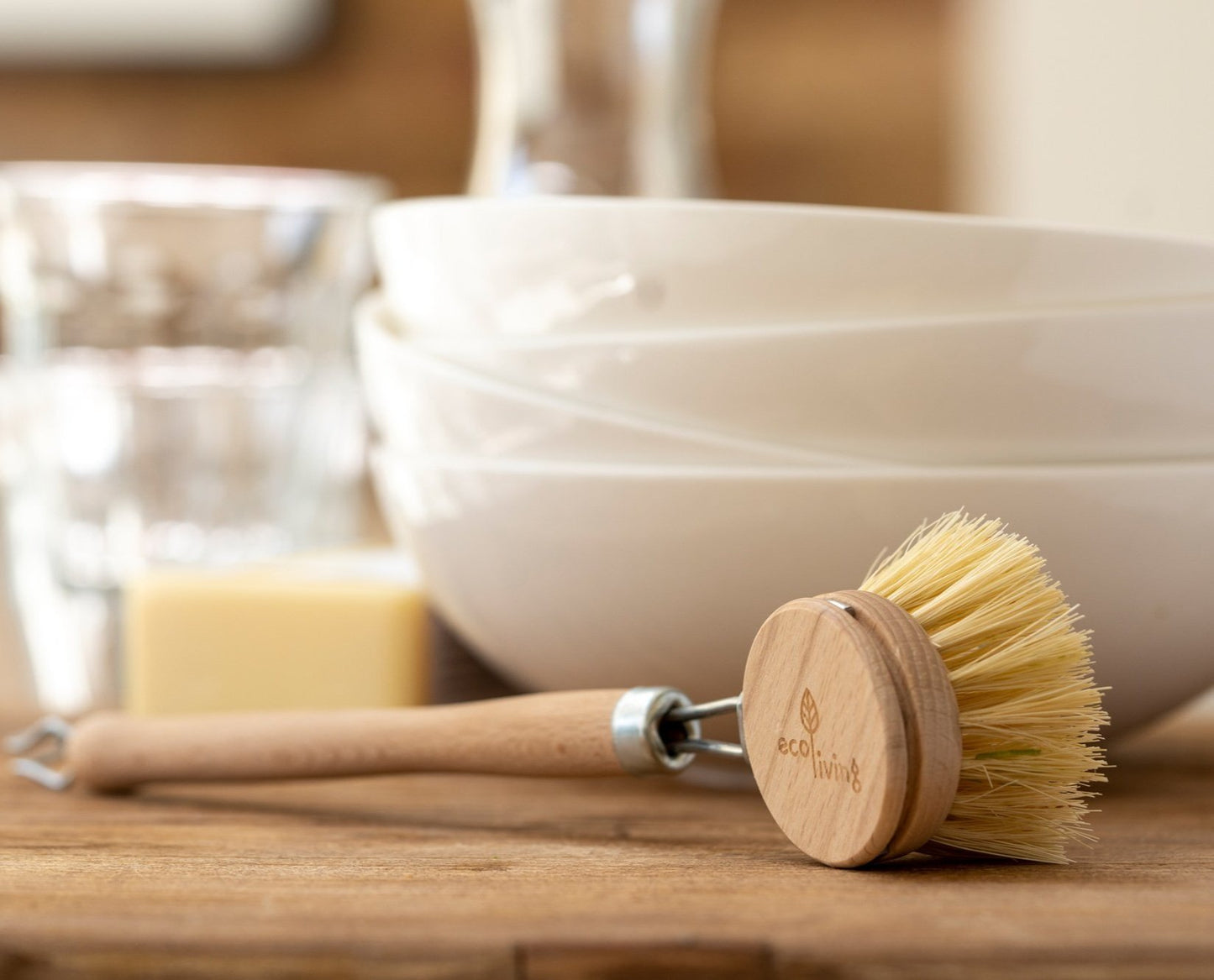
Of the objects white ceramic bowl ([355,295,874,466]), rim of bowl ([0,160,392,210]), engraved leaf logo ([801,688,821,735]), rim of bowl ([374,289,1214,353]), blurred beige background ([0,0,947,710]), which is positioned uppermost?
blurred beige background ([0,0,947,710])

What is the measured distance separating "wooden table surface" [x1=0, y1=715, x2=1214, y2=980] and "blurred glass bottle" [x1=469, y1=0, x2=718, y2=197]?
16.1 inches

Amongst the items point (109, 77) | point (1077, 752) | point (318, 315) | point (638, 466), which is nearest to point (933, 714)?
point (1077, 752)

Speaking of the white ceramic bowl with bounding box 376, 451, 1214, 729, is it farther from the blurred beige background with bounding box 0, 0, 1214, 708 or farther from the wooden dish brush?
the blurred beige background with bounding box 0, 0, 1214, 708

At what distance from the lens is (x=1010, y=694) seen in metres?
0.39

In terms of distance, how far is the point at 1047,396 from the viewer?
0.45m

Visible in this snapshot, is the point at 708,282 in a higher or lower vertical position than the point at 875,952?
higher

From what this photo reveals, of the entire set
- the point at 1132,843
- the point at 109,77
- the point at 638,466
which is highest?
the point at 109,77

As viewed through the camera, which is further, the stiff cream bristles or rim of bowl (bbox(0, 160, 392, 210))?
rim of bowl (bbox(0, 160, 392, 210))

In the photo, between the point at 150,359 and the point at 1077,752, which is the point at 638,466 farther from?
the point at 150,359

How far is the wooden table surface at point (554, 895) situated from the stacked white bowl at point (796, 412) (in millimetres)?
71

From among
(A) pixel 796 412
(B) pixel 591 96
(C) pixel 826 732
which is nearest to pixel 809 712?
(C) pixel 826 732

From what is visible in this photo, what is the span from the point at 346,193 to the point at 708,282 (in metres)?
0.39

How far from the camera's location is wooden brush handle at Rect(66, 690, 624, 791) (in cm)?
44

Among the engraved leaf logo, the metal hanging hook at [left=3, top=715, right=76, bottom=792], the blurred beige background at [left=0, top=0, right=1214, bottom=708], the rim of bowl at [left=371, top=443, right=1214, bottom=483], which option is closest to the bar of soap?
the metal hanging hook at [left=3, top=715, right=76, bottom=792]
